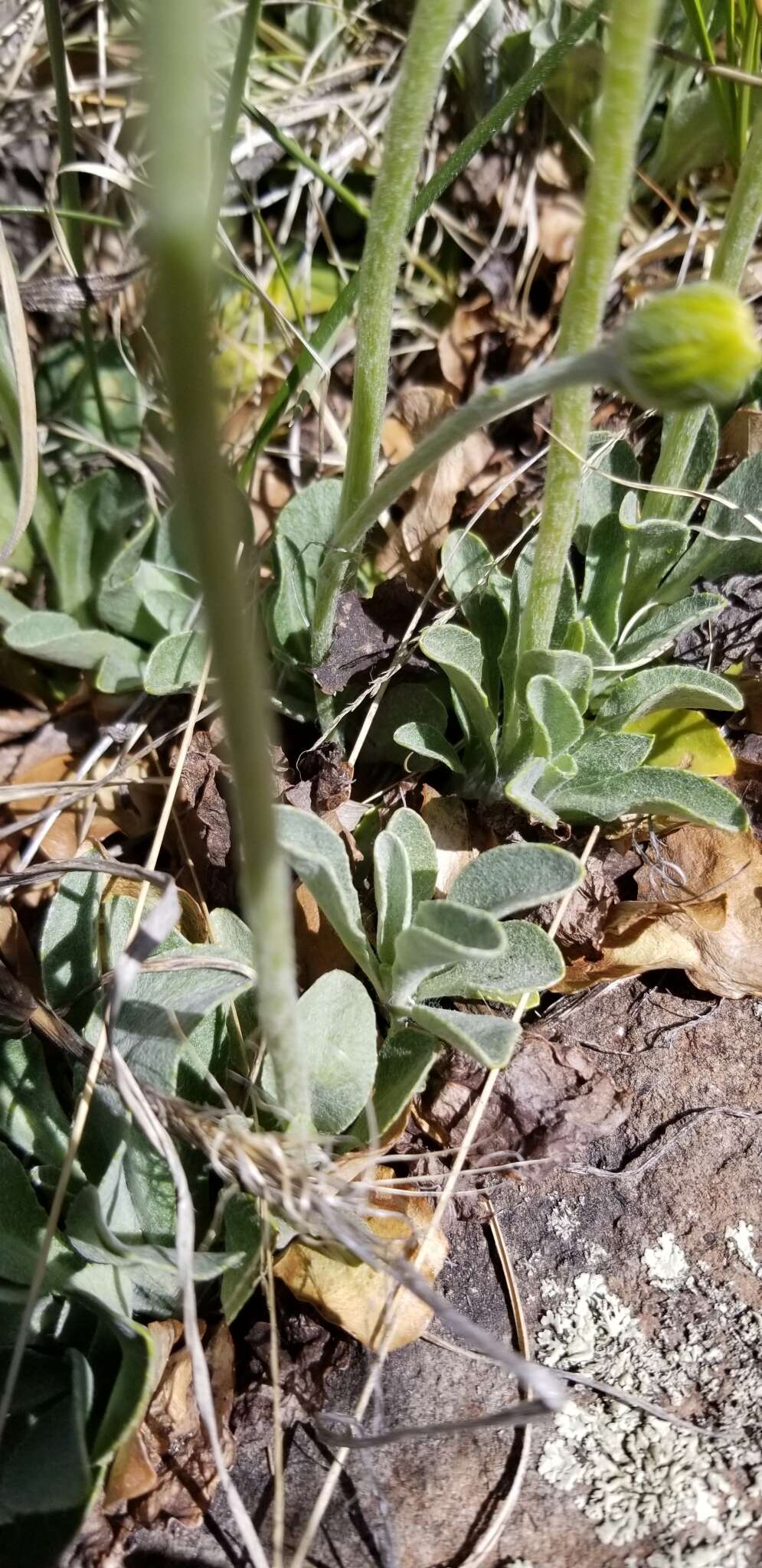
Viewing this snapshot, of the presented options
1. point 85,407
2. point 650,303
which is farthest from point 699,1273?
point 85,407

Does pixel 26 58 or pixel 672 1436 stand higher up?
pixel 26 58

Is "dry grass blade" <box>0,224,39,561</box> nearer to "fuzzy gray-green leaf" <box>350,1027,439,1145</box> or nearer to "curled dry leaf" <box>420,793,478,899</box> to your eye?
"curled dry leaf" <box>420,793,478,899</box>

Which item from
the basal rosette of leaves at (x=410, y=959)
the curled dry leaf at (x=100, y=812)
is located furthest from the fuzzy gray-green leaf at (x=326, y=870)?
the curled dry leaf at (x=100, y=812)

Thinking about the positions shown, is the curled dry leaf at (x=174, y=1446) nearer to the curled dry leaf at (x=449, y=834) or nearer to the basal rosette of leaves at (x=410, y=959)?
the basal rosette of leaves at (x=410, y=959)

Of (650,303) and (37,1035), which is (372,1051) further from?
(650,303)

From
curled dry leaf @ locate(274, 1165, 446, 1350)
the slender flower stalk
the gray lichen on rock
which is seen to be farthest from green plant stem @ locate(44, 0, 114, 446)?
the gray lichen on rock

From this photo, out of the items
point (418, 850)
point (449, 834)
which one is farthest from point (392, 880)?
point (449, 834)
